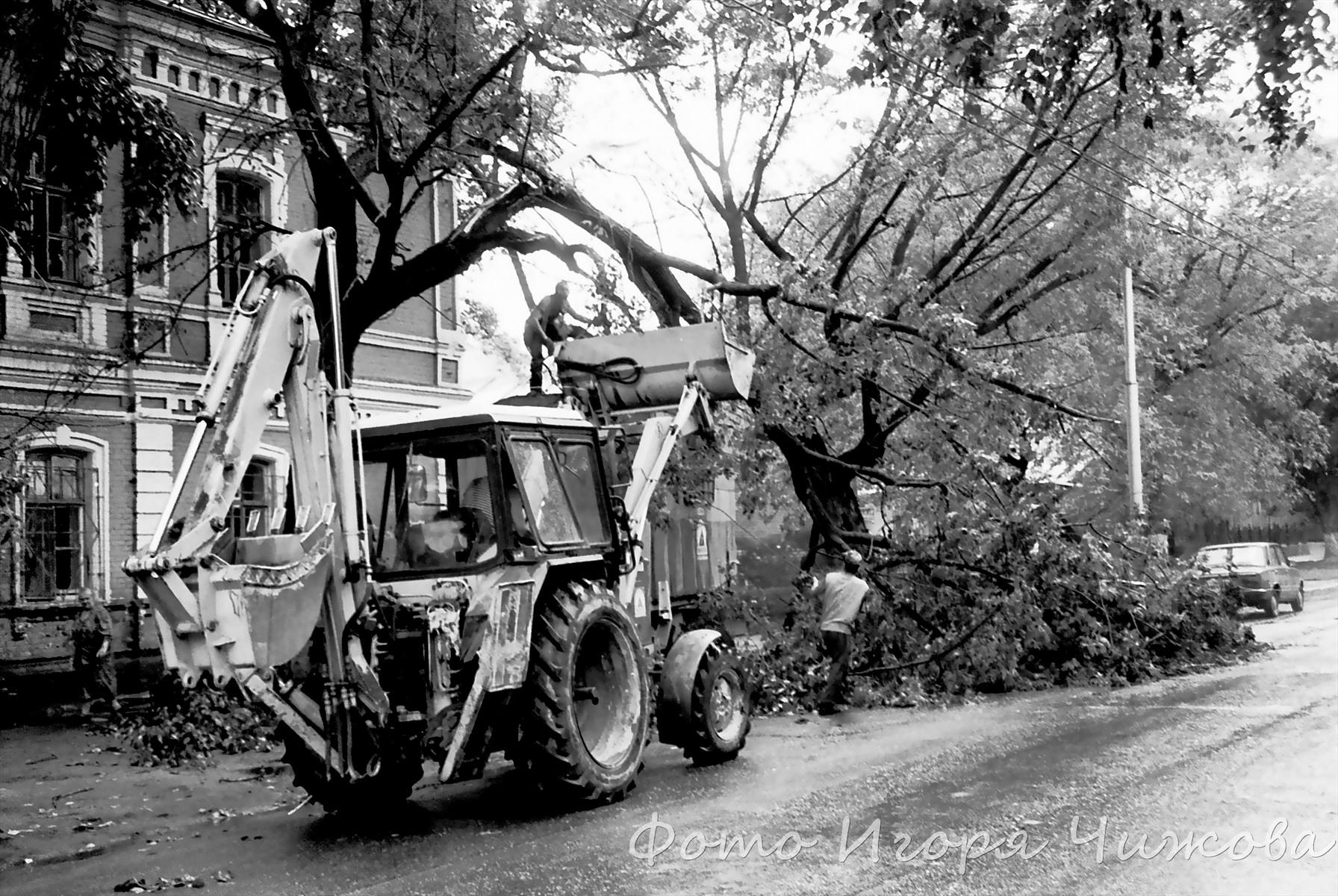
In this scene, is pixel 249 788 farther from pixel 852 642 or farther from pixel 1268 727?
pixel 1268 727

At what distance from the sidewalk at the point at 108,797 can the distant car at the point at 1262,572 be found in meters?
21.9

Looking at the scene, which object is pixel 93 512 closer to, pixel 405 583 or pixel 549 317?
pixel 549 317

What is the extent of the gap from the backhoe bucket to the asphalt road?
3.18 metres

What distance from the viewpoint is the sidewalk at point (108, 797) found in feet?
27.5

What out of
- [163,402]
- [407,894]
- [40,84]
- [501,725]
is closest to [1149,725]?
[501,725]

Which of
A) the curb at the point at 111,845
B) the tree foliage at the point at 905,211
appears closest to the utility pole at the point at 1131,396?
the tree foliage at the point at 905,211

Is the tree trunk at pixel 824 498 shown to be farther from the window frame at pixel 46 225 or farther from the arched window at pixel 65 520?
the arched window at pixel 65 520

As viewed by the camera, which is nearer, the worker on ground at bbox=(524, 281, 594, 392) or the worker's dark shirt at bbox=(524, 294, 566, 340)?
the worker on ground at bbox=(524, 281, 594, 392)

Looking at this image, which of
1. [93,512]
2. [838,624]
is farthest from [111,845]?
[93,512]

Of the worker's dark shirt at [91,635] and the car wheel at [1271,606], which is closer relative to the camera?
the worker's dark shirt at [91,635]

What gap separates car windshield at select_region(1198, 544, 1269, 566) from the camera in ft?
93.1

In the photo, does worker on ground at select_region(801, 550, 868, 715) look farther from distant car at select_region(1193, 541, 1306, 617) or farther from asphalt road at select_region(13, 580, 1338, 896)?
distant car at select_region(1193, 541, 1306, 617)

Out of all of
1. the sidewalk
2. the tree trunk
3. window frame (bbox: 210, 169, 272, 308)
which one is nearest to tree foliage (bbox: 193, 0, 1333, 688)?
the tree trunk

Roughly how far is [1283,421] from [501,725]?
35.9 metres
